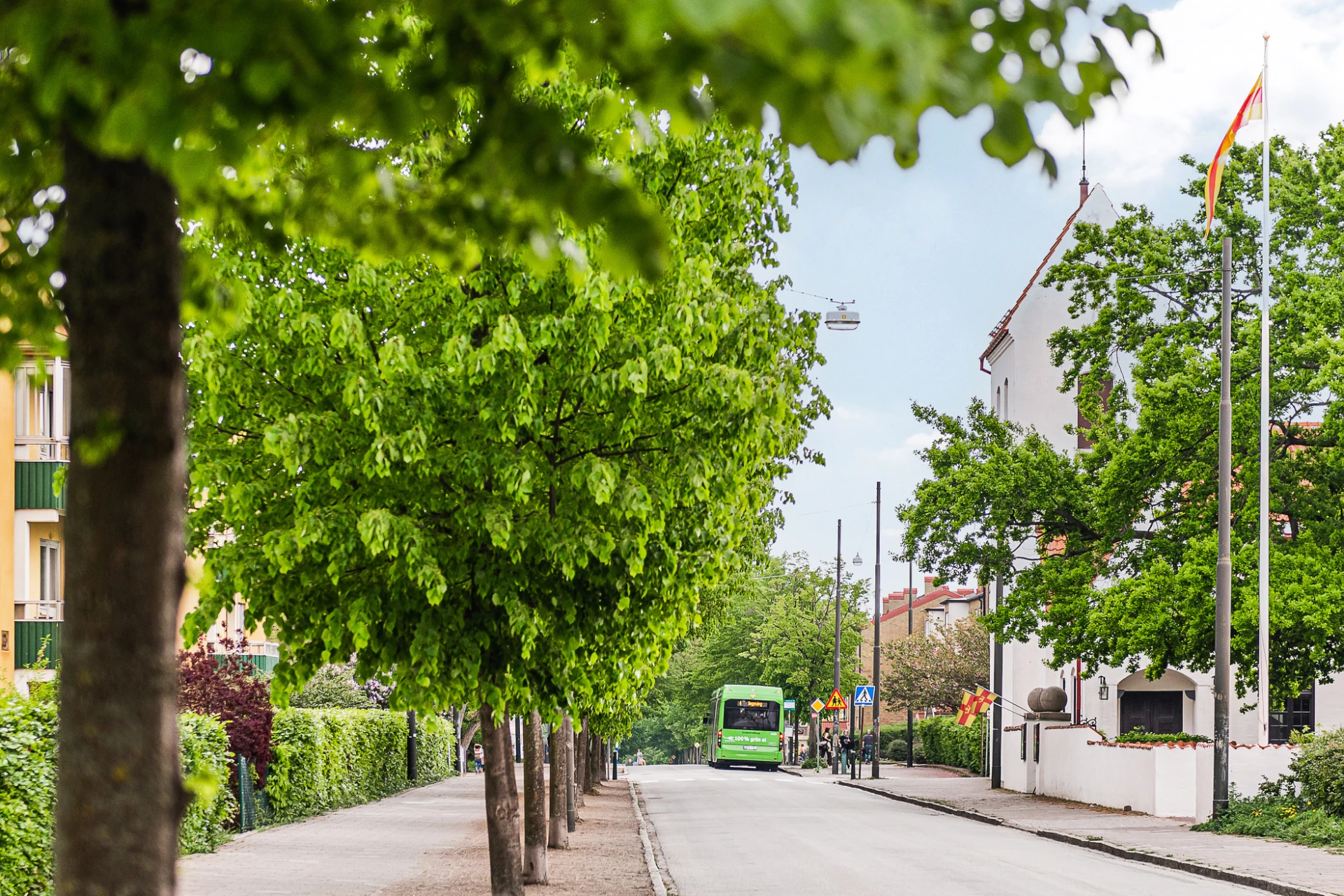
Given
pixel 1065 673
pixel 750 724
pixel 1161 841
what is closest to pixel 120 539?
pixel 1161 841

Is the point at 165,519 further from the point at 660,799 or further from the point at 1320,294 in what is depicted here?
the point at 660,799

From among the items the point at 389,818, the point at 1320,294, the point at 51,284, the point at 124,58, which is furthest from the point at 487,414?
the point at 1320,294

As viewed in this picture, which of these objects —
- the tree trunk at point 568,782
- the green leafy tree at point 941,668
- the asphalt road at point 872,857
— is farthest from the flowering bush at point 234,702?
the green leafy tree at point 941,668

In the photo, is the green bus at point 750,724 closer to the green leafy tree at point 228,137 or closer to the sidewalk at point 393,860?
the sidewalk at point 393,860

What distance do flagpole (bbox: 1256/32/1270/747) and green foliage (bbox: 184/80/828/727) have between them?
19127 mm

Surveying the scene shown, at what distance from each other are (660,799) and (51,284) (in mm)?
32725

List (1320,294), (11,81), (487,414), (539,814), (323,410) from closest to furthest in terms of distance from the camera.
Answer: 1. (11,81)
2. (487,414)
3. (323,410)
4. (539,814)
5. (1320,294)

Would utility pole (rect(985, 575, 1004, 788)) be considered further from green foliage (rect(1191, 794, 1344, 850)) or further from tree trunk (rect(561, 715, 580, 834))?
tree trunk (rect(561, 715, 580, 834))

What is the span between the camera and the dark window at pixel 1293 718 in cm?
4169

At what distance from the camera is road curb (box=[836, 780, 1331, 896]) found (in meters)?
16.4

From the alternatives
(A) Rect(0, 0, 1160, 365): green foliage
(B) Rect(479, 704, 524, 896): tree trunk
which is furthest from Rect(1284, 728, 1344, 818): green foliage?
(A) Rect(0, 0, 1160, 365): green foliage

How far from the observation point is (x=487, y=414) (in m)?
9.91

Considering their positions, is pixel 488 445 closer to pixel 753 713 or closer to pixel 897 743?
pixel 753 713

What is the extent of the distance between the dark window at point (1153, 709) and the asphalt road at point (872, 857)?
1149 cm
